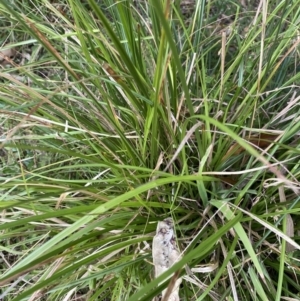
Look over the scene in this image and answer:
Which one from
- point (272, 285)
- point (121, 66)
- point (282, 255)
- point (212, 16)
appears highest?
point (121, 66)

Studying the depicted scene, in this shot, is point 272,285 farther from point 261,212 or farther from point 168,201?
point 168,201

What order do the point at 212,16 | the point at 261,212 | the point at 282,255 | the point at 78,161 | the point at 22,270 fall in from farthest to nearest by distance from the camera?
the point at 212,16 → the point at 78,161 → the point at 261,212 → the point at 282,255 → the point at 22,270

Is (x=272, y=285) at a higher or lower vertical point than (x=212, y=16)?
lower

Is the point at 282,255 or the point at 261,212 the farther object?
the point at 261,212

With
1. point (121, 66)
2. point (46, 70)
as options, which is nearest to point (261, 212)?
point (121, 66)

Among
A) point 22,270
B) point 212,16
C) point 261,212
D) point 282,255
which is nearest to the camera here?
point 22,270

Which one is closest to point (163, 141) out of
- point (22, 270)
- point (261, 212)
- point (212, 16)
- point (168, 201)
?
point (168, 201)

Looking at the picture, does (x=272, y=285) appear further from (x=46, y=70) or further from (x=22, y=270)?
(x=46, y=70)
